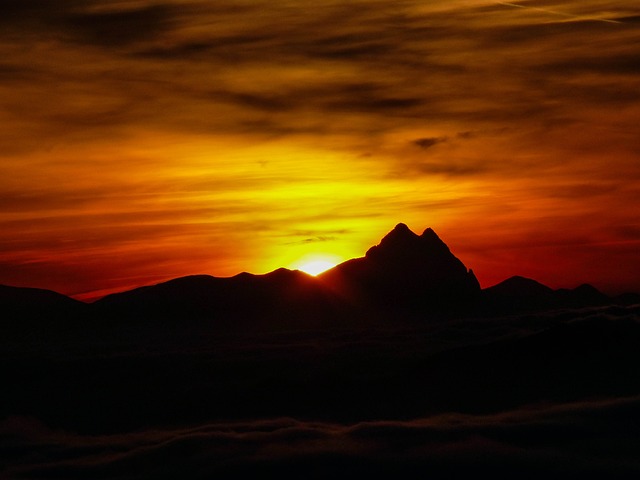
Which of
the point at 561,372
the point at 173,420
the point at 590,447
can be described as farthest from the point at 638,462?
the point at 561,372

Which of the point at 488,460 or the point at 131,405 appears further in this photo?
the point at 131,405

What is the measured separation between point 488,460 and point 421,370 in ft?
258

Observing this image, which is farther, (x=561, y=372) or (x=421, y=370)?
(x=561, y=372)

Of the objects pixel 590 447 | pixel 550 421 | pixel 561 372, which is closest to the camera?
pixel 590 447

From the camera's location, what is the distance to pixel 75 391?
125625mm

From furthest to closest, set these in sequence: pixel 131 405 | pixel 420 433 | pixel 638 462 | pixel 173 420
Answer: pixel 131 405, pixel 173 420, pixel 420 433, pixel 638 462

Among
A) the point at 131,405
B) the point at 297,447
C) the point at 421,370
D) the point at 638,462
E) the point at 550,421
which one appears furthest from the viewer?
the point at 421,370

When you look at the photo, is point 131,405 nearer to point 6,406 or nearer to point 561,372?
point 6,406

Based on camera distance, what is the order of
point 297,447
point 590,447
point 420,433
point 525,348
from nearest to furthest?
1. point 590,447
2. point 297,447
3. point 420,433
4. point 525,348

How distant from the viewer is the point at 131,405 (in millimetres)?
118312

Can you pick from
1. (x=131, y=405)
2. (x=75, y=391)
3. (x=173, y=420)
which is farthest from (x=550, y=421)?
(x=75, y=391)

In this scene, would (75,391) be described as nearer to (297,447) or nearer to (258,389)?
(258,389)

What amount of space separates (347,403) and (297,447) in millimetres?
63745

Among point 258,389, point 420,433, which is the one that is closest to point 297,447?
point 420,433
